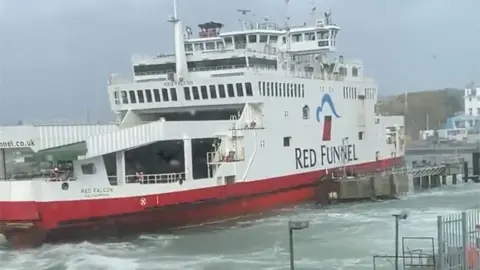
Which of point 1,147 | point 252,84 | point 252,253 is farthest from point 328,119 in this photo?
point 1,147

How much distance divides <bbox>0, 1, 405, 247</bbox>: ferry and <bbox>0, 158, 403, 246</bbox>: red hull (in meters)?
0.04

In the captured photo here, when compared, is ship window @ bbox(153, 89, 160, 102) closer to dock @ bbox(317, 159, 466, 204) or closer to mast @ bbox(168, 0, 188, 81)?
mast @ bbox(168, 0, 188, 81)

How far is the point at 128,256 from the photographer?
24453mm

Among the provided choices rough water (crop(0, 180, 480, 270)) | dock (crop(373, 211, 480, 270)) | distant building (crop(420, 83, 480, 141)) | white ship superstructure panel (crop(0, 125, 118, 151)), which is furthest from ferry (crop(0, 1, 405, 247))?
distant building (crop(420, 83, 480, 141))

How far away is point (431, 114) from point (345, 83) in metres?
113

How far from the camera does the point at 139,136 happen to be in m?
27.1

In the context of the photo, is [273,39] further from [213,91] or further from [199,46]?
[213,91]

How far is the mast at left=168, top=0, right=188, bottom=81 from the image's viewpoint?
3300cm

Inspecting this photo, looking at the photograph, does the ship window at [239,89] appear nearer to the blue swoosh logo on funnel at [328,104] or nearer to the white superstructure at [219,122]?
the white superstructure at [219,122]

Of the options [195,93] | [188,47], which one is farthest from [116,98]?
[188,47]

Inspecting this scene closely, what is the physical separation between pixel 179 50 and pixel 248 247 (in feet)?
36.5

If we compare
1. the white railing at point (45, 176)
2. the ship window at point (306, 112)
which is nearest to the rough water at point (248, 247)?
the white railing at point (45, 176)

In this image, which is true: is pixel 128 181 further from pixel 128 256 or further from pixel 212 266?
pixel 212 266

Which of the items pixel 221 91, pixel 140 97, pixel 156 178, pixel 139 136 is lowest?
pixel 156 178
